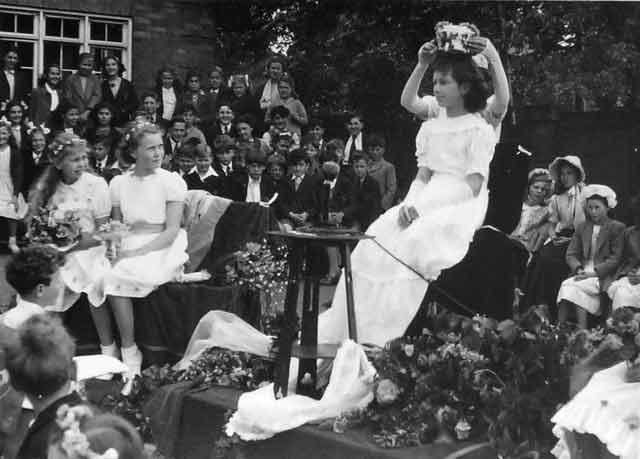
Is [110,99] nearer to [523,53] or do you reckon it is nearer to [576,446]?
[523,53]

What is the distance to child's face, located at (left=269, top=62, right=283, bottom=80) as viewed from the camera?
13172 millimetres

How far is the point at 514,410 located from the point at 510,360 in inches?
9.0

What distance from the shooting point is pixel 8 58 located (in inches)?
509

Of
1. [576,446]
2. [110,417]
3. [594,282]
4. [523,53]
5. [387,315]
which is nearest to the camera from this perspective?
[110,417]

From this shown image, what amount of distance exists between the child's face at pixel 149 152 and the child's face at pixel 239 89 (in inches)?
234

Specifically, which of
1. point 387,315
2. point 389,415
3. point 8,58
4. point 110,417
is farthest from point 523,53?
point 110,417

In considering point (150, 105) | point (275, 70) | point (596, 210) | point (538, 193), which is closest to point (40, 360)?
point (596, 210)

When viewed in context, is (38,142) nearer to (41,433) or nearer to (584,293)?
(584,293)

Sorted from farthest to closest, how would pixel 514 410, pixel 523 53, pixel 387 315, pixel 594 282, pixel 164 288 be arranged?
pixel 523 53 < pixel 594 282 < pixel 164 288 < pixel 387 315 < pixel 514 410

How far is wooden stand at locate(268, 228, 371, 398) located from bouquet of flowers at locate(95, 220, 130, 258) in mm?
2245

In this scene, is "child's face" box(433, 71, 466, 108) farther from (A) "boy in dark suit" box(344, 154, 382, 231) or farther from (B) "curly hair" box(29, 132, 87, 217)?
(A) "boy in dark suit" box(344, 154, 382, 231)

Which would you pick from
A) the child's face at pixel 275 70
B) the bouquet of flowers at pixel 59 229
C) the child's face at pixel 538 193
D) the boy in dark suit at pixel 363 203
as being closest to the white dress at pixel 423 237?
the bouquet of flowers at pixel 59 229

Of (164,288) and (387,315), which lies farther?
(164,288)

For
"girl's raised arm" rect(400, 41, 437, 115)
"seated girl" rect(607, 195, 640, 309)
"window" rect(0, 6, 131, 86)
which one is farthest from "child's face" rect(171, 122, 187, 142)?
"girl's raised arm" rect(400, 41, 437, 115)
